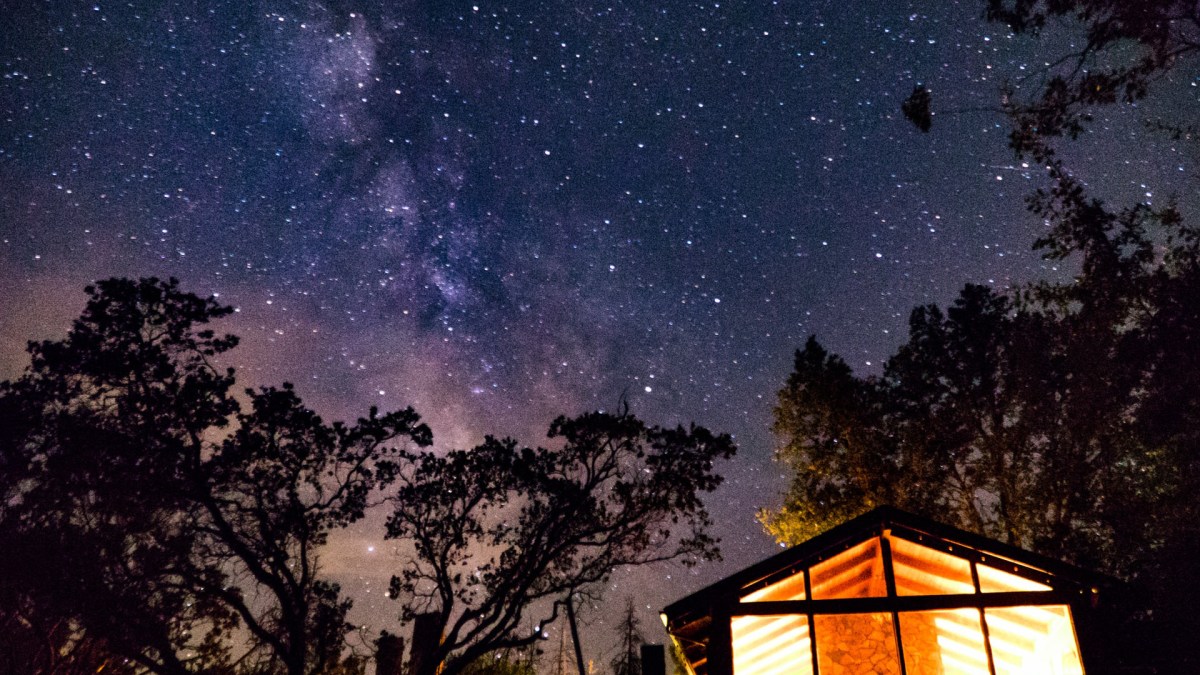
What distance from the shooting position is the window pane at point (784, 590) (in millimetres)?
9969

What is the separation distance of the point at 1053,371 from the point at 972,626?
12.7 metres

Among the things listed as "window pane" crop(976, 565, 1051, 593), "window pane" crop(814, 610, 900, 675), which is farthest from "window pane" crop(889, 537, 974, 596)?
"window pane" crop(814, 610, 900, 675)

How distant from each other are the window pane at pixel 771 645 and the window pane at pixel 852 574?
795 millimetres

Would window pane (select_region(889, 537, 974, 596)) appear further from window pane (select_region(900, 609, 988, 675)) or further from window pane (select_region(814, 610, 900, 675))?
window pane (select_region(814, 610, 900, 675))

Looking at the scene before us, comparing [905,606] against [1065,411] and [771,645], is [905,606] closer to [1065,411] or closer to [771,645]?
[771,645]

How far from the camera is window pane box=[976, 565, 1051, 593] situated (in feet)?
30.7

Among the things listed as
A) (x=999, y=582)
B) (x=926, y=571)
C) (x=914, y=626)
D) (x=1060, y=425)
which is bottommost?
(x=914, y=626)

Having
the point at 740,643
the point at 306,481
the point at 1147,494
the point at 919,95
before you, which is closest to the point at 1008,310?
the point at 1147,494

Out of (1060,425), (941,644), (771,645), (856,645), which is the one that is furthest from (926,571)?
(1060,425)

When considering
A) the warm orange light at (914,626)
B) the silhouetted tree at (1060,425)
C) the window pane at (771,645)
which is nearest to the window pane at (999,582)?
the warm orange light at (914,626)

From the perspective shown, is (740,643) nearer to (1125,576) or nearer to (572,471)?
(572,471)

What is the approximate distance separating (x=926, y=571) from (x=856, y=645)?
180cm

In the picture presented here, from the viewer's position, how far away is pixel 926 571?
1016cm

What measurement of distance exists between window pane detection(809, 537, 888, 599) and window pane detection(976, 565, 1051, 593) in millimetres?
1426
